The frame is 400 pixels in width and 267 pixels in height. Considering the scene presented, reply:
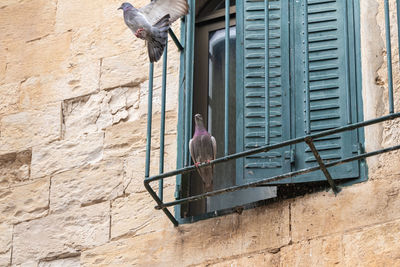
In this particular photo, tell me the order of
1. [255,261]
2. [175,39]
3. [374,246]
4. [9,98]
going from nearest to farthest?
[374,246] → [255,261] → [175,39] → [9,98]

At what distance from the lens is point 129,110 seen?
614 centimetres

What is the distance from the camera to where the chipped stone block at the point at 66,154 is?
6.07 metres

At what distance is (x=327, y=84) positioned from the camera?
5531 mm

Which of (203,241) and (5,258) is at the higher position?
(203,241)

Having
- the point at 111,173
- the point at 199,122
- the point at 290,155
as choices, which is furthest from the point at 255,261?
the point at 111,173

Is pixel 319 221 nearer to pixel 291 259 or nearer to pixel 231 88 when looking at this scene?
pixel 291 259

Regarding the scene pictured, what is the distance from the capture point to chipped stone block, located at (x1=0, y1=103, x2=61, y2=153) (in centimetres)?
627

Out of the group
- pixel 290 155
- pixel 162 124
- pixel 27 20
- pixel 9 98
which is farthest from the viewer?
pixel 27 20

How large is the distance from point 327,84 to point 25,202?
187cm

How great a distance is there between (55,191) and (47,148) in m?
0.31

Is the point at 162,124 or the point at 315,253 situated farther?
the point at 162,124

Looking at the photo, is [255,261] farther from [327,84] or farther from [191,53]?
[191,53]

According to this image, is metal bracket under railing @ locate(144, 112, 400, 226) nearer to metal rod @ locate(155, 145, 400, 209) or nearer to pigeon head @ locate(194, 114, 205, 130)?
metal rod @ locate(155, 145, 400, 209)

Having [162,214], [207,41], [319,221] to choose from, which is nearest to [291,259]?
[319,221]
